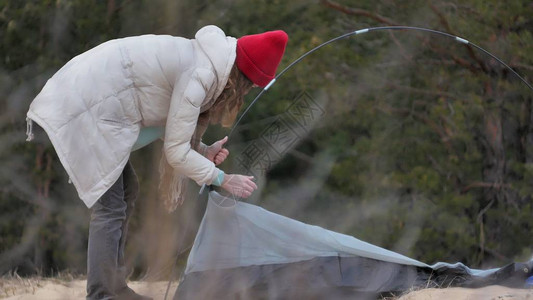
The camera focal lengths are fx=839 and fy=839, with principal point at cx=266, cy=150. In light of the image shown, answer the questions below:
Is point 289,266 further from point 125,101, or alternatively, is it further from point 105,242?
point 125,101

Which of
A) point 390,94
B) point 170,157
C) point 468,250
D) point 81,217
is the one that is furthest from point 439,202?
point 170,157

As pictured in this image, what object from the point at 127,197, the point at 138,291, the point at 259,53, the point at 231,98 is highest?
the point at 259,53

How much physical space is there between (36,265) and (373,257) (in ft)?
12.3

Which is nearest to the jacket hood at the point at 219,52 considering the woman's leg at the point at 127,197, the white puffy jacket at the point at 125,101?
the white puffy jacket at the point at 125,101

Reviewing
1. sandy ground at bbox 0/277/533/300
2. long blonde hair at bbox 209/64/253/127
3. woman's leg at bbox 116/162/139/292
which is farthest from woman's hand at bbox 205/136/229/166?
sandy ground at bbox 0/277/533/300

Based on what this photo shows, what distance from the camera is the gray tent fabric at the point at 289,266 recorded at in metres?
2.74

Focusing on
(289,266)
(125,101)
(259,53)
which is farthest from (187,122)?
(289,266)

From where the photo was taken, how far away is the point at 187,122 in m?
2.23

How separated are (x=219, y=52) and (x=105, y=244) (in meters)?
0.61

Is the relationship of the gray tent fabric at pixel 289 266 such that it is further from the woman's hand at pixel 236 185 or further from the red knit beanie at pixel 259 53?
the red knit beanie at pixel 259 53

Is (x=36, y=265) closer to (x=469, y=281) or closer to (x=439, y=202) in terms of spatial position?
(x=439, y=202)

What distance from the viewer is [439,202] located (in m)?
5.82

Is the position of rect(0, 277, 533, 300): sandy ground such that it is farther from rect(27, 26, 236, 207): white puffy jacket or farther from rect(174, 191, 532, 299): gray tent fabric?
rect(27, 26, 236, 207): white puffy jacket

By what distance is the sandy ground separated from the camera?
8.53 ft
